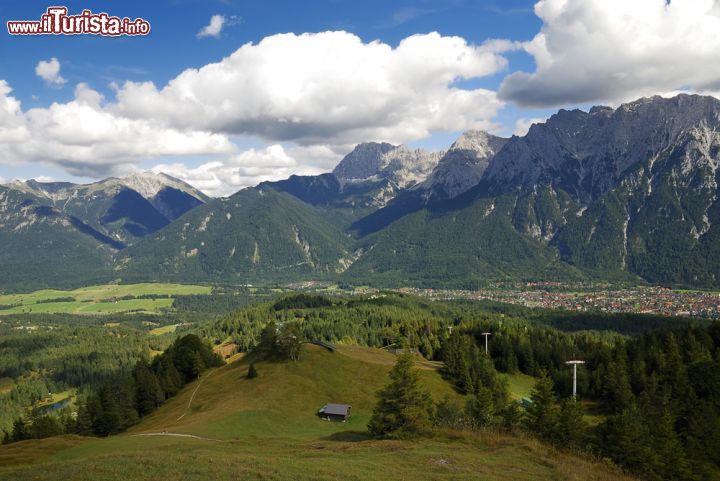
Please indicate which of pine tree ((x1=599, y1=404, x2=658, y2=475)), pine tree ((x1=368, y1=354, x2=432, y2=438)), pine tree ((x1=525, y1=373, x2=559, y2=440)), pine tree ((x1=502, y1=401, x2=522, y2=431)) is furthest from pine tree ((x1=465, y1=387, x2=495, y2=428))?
pine tree ((x1=599, y1=404, x2=658, y2=475))

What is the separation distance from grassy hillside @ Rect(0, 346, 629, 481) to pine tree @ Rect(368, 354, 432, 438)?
3.19 metres

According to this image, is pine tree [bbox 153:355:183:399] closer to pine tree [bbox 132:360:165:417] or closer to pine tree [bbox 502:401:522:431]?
pine tree [bbox 132:360:165:417]

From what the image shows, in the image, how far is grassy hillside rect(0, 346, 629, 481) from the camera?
38.7m

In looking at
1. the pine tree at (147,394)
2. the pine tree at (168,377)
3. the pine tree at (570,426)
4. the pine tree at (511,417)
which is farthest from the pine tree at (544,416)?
the pine tree at (168,377)

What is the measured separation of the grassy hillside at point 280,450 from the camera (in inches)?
1523

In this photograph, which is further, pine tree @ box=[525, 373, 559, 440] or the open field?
the open field

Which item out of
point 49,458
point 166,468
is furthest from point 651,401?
point 49,458

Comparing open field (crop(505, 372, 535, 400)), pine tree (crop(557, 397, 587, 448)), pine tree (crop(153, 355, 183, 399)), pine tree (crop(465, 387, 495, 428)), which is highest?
pine tree (crop(557, 397, 587, 448))

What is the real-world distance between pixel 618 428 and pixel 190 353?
112 m

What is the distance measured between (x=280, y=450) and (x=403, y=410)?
1654 cm

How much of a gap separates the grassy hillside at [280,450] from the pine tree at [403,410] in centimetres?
319

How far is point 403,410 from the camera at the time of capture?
61.5 metres

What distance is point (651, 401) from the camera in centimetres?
9094

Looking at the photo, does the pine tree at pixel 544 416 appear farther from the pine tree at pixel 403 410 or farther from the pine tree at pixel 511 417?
the pine tree at pixel 403 410
